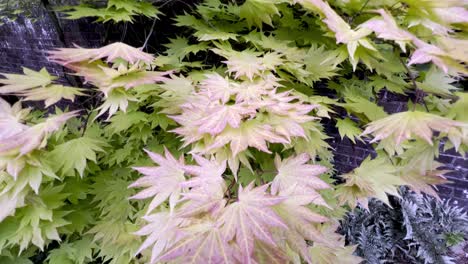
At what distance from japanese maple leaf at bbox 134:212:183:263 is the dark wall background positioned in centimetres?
113

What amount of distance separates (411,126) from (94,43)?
2741mm

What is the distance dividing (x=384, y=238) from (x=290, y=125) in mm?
1957

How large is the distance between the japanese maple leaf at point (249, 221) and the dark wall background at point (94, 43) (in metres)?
1.34

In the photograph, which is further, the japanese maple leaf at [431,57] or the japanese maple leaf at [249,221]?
the japanese maple leaf at [431,57]

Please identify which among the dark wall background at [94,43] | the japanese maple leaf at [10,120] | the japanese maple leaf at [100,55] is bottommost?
the dark wall background at [94,43]

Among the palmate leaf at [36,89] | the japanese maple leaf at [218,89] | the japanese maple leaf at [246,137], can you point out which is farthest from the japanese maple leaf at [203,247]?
the palmate leaf at [36,89]

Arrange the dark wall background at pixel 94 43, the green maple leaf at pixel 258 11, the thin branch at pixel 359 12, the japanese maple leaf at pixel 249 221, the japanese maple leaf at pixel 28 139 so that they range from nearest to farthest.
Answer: the japanese maple leaf at pixel 249 221 < the japanese maple leaf at pixel 28 139 < the thin branch at pixel 359 12 < the green maple leaf at pixel 258 11 < the dark wall background at pixel 94 43

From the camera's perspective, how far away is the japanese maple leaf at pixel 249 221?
2.34 ft

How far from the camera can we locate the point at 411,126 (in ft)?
3.02

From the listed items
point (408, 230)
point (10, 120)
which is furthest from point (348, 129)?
point (408, 230)

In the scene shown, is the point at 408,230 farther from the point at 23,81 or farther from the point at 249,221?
the point at 23,81

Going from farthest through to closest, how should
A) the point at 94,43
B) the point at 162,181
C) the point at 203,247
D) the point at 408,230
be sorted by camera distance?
the point at 94,43
the point at 408,230
the point at 162,181
the point at 203,247

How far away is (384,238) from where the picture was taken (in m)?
2.43

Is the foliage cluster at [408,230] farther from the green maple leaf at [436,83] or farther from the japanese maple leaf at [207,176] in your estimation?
the japanese maple leaf at [207,176]
